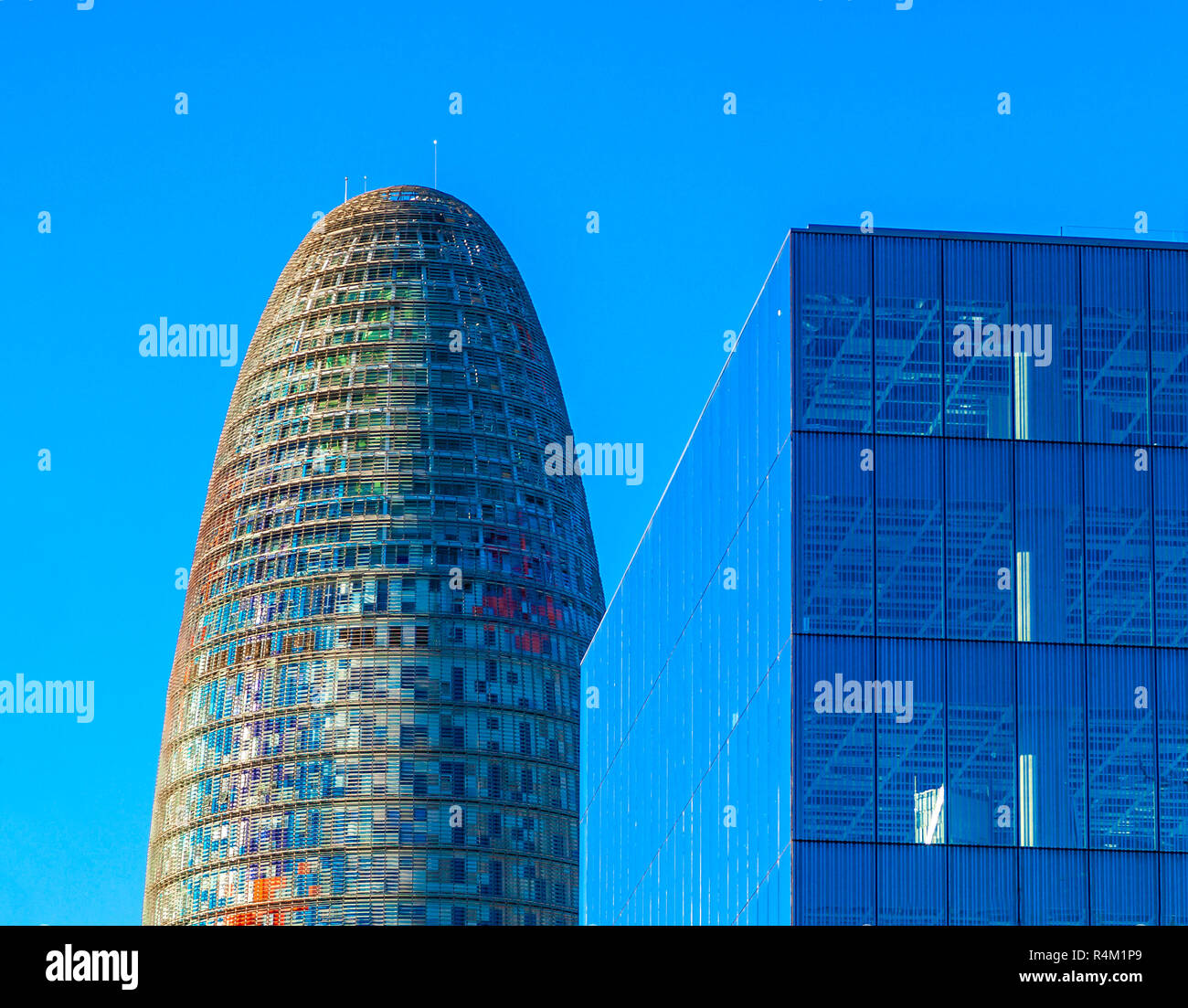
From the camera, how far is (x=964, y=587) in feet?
249

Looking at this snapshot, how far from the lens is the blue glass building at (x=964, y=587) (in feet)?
238

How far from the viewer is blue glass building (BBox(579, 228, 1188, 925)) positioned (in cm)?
7269

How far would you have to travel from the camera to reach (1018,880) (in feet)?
238
